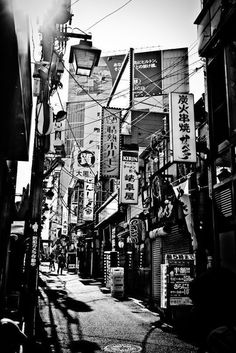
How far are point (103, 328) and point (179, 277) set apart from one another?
12.7 feet

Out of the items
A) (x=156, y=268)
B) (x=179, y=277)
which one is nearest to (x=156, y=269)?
(x=156, y=268)

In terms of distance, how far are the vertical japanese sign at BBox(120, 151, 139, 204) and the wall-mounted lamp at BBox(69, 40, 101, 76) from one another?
9.37m

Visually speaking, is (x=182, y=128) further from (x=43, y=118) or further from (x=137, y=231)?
(x=137, y=231)

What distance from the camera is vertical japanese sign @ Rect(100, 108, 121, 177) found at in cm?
2034

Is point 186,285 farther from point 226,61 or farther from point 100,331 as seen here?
point 226,61

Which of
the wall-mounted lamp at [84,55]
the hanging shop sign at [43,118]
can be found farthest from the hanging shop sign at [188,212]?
the wall-mounted lamp at [84,55]

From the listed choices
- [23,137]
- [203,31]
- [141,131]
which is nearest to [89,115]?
[141,131]

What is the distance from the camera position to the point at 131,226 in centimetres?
2109

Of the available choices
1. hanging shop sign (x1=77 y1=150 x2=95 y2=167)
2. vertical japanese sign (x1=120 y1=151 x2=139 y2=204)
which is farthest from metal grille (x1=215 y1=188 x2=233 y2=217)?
hanging shop sign (x1=77 y1=150 x2=95 y2=167)

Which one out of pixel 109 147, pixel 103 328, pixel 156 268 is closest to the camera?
pixel 103 328

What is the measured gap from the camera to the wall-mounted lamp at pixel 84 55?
1034cm

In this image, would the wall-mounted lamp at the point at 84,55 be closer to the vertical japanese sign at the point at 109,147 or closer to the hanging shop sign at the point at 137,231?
the vertical japanese sign at the point at 109,147

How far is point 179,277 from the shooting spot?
43.7 feet

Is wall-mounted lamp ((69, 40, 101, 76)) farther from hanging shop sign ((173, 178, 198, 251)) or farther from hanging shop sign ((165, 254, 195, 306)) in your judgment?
hanging shop sign ((165, 254, 195, 306))
